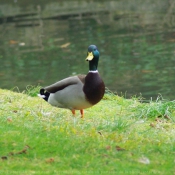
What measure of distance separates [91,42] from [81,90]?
10.1 m

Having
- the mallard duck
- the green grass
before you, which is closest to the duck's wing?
the mallard duck

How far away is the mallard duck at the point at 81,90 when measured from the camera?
569 centimetres

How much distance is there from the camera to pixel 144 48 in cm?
1446

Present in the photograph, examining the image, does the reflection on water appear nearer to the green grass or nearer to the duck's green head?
the duck's green head

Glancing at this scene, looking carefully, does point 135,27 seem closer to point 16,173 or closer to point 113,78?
point 113,78

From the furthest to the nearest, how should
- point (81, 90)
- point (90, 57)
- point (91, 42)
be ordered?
1. point (91, 42)
2. point (90, 57)
3. point (81, 90)

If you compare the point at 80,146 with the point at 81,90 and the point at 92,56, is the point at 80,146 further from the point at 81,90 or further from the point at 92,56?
the point at 92,56

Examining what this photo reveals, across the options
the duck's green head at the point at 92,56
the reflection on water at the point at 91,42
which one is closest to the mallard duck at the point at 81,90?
the duck's green head at the point at 92,56

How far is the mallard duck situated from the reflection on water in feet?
12.3

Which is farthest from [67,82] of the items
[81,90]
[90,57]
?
[90,57]

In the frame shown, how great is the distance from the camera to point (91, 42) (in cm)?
1577

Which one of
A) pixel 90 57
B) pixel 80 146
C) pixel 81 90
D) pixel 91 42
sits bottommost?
pixel 91 42

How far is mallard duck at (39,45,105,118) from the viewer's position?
5.69m

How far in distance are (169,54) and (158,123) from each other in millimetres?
7728
